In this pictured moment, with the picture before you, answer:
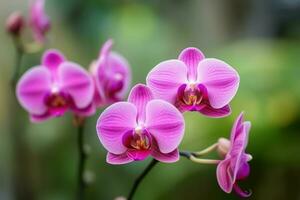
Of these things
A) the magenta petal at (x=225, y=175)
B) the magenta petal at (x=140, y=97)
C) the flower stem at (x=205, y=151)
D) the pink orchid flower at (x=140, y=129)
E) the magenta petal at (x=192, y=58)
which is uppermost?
the magenta petal at (x=192, y=58)

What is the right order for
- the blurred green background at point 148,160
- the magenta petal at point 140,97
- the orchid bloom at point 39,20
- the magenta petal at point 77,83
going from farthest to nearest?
1. the blurred green background at point 148,160
2. the orchid bloom at point 39,20
3. the magenta petal at point 77,83
4. the magenta petal at point 140,97

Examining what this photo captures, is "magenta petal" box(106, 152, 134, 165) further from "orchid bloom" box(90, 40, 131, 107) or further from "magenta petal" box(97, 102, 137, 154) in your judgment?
"orchid bloom" box(90, 40, 131, 107)

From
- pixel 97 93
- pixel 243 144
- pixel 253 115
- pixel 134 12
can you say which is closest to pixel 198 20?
pixel 134 12

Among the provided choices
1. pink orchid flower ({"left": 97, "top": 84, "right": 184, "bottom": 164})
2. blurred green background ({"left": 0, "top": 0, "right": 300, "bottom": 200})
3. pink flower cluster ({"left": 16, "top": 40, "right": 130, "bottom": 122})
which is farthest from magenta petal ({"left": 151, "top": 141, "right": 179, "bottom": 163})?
blurred green background ({"left": 0, "top": 0, "right": 300, "bottom": 200})

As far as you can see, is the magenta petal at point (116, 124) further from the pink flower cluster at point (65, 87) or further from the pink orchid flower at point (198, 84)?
the pink flower cluster at point (65, 87)

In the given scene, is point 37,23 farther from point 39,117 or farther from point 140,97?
point 140,97

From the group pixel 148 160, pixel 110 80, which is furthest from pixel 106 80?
pixel 148 160

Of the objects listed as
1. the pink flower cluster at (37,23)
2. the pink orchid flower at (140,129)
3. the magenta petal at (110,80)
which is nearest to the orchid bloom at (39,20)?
the pink flower cluster at (37,23)
